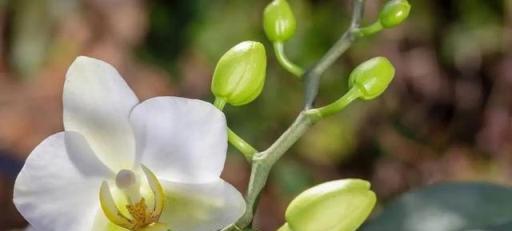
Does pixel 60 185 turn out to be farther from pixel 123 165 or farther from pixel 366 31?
pixel 366 31

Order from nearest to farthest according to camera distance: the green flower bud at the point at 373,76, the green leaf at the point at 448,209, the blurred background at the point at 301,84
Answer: the green flower bud at the point at 373,76 < the green leaf at the point at 448,209 < the blurred background at the point at 301,84

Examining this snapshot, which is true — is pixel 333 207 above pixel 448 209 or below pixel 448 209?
above

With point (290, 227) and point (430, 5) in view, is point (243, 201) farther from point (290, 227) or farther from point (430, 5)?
point (430, 5)

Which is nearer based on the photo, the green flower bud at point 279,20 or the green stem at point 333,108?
the green stem at point 333,108

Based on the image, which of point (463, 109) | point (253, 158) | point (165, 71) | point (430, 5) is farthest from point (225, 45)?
point (253, 158)

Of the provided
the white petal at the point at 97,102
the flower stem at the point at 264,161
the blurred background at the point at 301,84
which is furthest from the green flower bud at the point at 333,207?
the blurred background at the point at 301,84

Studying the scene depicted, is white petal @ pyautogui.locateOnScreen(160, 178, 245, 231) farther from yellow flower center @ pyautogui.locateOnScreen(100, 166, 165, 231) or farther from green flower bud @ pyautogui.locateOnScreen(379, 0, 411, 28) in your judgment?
green flower bud @ pyautogui.locateOnScreen(379, 0, 411, 28)

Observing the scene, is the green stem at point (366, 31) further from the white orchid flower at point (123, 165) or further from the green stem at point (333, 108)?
the white orchid flower at point (123, 165)

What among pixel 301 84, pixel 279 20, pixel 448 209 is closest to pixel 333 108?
pixel 279 20
